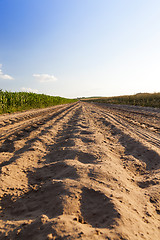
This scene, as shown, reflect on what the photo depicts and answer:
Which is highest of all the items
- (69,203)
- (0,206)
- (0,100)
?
(0,100)

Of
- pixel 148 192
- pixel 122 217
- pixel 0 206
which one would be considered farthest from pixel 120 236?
pixel 0 206

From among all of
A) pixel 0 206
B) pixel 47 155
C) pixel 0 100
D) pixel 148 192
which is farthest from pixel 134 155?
pixel 0 100

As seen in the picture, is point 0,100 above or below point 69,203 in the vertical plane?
Result: above

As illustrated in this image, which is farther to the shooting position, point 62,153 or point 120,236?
point 62,153

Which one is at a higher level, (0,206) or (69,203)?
(69,203)

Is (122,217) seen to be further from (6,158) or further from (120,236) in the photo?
(6,158)

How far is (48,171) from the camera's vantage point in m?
2.47

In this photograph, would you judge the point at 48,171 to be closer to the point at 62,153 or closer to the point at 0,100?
the point at 62,153

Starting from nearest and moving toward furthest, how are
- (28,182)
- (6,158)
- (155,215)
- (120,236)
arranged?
1. (120,236)
2. (155,215)
3. (28,182)
4. (6,158)

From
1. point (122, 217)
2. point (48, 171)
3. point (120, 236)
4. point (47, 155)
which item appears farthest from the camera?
point (47, 155)

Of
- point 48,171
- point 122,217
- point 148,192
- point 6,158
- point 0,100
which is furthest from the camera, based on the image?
point 0,100

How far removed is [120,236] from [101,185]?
0.78 m

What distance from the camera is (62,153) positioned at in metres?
3.20

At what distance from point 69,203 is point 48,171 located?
3.12 feet
